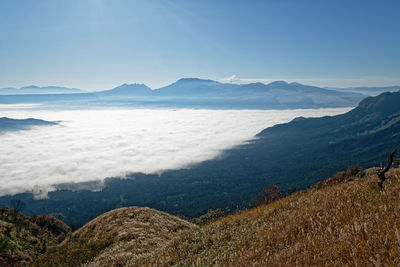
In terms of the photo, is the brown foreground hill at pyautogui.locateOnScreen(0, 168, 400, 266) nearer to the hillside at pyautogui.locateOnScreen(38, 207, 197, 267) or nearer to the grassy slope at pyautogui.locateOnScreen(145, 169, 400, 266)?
the grassy slope at pyautogui.locateOnScreen(145, 169, 400, 266)

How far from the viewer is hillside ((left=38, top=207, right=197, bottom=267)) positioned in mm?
15203

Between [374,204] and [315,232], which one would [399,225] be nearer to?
[315,232]

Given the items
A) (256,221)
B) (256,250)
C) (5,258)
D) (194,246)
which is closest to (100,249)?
(5,258)

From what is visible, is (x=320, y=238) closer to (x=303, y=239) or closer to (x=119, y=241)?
(x=303, y=239)

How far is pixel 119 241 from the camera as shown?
19.8m

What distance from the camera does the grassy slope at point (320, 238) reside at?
450 cm

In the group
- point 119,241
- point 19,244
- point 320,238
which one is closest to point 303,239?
point 320,238

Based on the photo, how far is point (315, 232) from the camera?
687cm

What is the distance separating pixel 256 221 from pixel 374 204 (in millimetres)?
5079

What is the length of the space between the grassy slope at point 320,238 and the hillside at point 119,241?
4056 millimetres

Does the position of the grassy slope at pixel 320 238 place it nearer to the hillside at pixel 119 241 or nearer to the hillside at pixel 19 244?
the hillside at pixel 119 241

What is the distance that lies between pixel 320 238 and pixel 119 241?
17.7 meters

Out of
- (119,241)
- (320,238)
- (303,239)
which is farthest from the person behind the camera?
(119,241)

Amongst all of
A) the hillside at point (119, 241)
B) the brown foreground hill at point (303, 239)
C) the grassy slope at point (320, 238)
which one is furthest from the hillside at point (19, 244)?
the grassy slope at point (320, 238)
